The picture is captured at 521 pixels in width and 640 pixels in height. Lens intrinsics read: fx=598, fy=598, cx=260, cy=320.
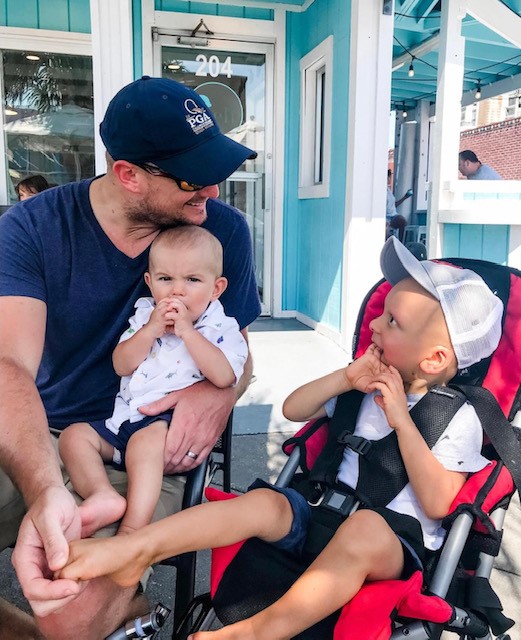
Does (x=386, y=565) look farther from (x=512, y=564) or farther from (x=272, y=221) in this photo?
(x=272, y=221)

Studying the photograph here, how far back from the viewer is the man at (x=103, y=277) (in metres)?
1.50

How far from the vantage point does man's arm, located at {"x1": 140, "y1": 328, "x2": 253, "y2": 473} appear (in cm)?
159

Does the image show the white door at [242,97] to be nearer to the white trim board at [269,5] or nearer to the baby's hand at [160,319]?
the white trim board at [269,5]

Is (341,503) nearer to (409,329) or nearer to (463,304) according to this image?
(409,329)

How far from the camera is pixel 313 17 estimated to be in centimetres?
535

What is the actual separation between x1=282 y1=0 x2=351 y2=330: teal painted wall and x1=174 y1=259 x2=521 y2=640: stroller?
3360mm

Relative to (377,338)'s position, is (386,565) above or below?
below

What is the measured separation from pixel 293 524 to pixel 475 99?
10338 millimetres

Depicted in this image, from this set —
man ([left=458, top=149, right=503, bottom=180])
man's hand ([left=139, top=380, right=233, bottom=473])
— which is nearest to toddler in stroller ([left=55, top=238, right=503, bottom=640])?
man's hand ([left=139, top=380, right=233, bottom=473])

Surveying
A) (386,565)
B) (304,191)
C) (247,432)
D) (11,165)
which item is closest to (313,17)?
(304,191)

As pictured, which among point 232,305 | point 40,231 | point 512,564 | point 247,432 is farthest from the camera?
point 247,432

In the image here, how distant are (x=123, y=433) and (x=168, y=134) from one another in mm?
807

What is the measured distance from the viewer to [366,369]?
1.75 metres

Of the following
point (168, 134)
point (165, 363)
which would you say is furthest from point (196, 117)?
point (165, 363)
